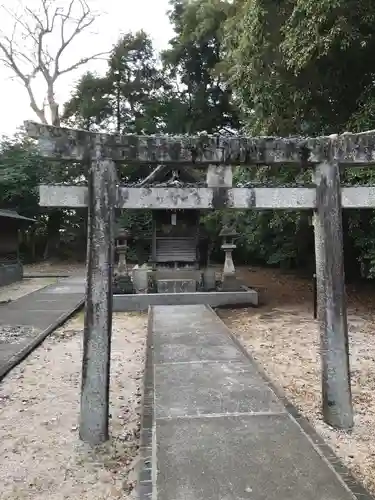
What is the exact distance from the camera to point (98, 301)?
4.40m

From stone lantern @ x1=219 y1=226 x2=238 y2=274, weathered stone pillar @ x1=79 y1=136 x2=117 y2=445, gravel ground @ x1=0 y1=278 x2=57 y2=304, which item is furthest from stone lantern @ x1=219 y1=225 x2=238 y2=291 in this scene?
weathered stone pillar @ x1=79 y1=136 x2=117 y2=445

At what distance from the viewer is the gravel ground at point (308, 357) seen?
4211 millimetres

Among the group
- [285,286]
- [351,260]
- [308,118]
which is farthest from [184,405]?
[285,286]

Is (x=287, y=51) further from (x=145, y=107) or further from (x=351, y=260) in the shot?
(x=145, y=107)

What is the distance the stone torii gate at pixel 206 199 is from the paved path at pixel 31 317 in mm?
2962

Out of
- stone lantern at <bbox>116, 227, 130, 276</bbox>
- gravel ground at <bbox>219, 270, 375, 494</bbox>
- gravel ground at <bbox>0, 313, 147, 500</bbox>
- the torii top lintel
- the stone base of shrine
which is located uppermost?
the torii top lintel

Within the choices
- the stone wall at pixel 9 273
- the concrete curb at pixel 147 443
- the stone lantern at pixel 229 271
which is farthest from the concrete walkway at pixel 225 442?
the stone wall at pixel 9 273

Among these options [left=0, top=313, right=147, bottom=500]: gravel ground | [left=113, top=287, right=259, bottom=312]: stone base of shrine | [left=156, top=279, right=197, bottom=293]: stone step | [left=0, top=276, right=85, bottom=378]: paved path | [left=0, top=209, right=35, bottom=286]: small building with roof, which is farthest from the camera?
[left=0, top=209, right=35, bottom=286]: small building with roof

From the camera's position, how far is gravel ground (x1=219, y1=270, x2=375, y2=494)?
13.8 ft

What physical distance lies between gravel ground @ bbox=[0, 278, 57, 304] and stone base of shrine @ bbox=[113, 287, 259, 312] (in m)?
4.50

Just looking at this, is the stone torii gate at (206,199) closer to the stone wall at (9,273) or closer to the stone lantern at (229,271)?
the stone lantern at (229,271)

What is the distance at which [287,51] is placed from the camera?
893 cm

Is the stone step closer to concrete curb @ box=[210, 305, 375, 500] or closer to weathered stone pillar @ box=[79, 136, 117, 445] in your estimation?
concrete curb @ box=[210, 305, 375, 500]

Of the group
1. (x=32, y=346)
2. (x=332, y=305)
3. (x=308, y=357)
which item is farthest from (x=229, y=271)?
(x=332, y=305)
